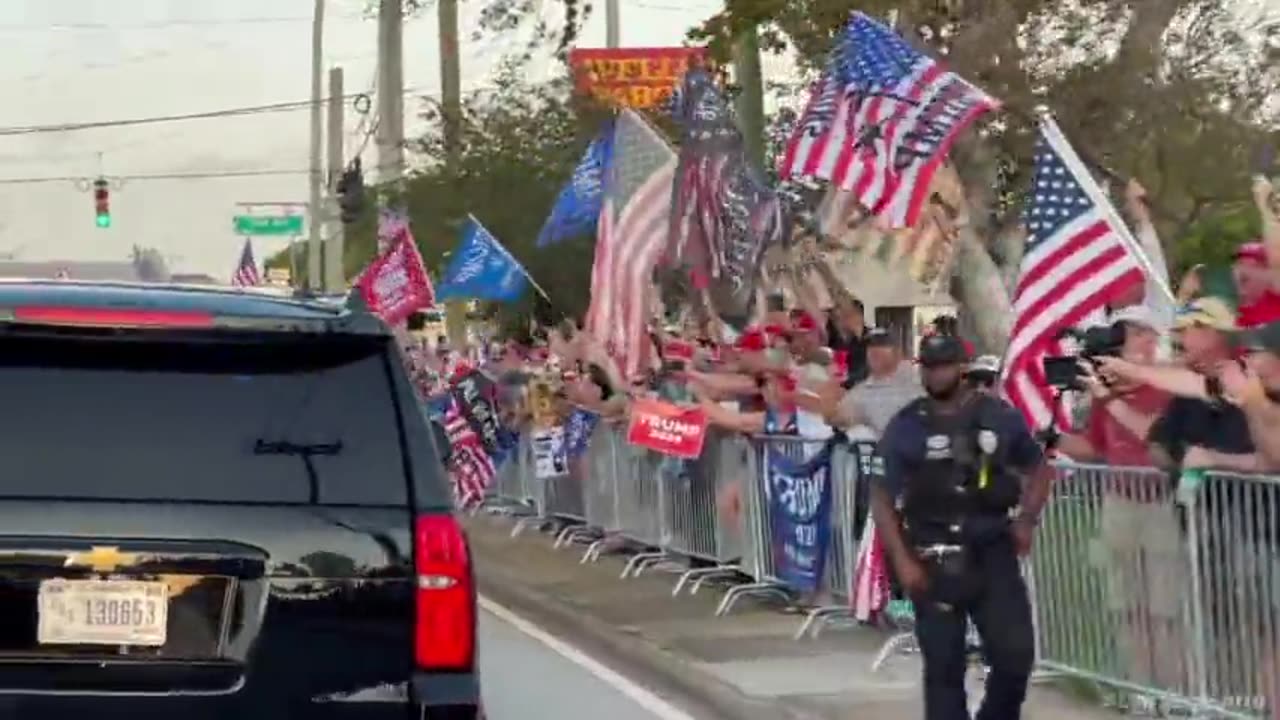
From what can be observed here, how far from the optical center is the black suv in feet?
17.7

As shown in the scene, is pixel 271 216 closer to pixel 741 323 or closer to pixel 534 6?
pixel 534 6

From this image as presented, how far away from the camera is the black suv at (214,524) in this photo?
5383 mm

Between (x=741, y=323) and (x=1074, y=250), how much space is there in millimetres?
8388

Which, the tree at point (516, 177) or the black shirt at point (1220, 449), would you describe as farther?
the tree at point (516, 177)

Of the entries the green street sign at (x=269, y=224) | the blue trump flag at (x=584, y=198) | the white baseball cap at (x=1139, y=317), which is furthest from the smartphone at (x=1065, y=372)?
the green street sign at (x=269, y=224)

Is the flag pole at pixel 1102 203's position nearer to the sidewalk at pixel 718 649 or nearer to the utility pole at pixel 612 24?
the sidewalk at pixel 718 649

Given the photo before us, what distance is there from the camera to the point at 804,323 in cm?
1666

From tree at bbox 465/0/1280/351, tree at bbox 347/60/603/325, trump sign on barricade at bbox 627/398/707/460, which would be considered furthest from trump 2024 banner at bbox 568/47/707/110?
trump sign on barricade at bbox 627/398/707/460

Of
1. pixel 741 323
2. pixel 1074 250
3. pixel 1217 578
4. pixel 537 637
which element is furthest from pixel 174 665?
pixel 741 323

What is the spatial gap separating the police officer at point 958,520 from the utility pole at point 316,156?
36.8 meters

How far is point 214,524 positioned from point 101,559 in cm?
26

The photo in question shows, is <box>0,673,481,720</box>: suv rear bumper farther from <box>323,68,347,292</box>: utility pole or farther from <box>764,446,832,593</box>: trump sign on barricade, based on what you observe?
<box>323,68,347,292</box>: utility pole

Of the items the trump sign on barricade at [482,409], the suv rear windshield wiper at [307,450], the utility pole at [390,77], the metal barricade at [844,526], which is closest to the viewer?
the suv rear windshield wiper at [307,450]

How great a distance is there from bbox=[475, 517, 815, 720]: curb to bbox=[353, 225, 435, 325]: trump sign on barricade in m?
7.43
